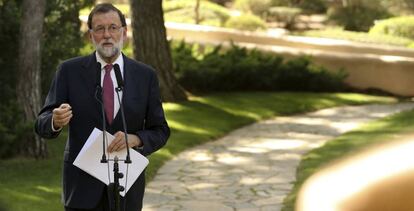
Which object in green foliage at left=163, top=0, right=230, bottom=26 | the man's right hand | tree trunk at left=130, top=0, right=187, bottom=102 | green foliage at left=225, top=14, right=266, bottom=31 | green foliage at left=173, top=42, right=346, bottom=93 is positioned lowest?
green foliage at left=163, top=0, right=230, bottom=26

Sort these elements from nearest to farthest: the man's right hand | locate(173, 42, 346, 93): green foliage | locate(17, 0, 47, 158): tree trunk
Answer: the man's right hand → locate(17, 0, 47, 158): tree trunk → locate(173, 42, 346, 93): green foliage

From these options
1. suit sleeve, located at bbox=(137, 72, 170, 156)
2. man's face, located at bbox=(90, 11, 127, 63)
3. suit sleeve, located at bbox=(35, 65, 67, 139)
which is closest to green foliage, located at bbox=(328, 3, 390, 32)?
suit sleeve, located at bbox=(137, 72, 170, 156)

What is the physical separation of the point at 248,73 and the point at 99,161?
1515 cm

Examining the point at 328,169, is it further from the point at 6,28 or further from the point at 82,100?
the point at 6,28

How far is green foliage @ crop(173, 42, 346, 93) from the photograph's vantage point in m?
18.8

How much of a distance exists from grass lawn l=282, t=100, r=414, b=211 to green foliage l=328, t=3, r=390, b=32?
15942 millimetres

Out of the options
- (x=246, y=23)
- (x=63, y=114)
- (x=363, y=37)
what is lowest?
(x=246, y=23)

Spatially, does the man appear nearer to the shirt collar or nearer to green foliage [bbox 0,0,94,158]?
the shirt collar

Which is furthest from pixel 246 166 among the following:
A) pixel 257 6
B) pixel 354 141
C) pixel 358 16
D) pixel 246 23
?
pixel 257 6

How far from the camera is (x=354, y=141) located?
44.3 ft

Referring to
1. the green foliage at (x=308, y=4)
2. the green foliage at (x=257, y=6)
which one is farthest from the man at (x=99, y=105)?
the green foliage at (x=308, y=4)

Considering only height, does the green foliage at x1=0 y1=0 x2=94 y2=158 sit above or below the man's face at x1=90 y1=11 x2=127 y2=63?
below

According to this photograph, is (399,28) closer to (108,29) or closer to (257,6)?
(257,6)

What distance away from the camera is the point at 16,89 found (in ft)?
37.7
